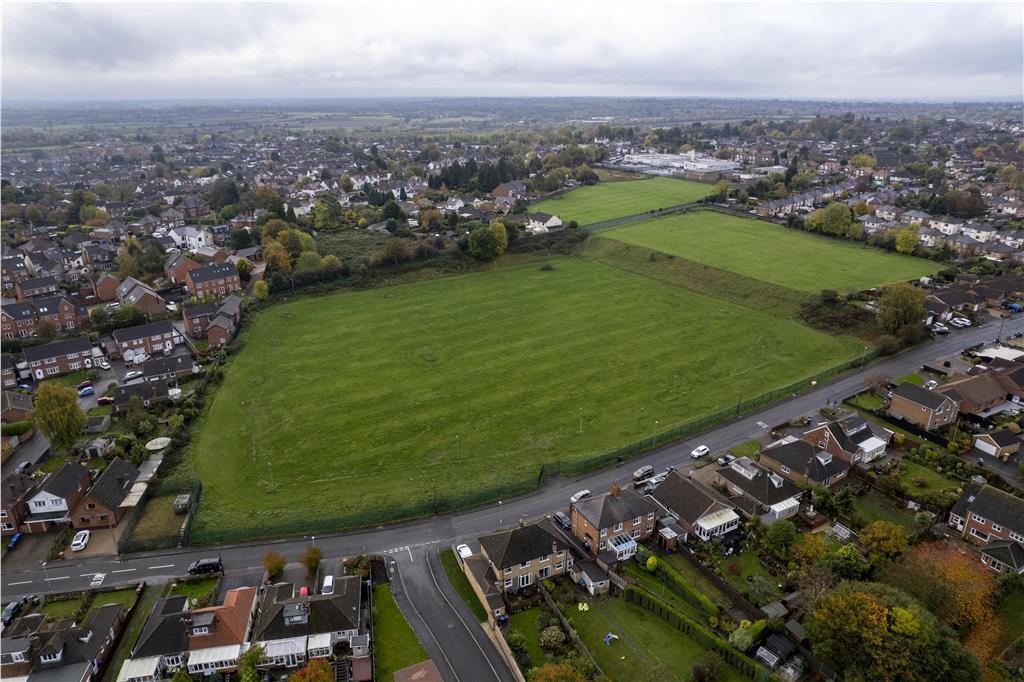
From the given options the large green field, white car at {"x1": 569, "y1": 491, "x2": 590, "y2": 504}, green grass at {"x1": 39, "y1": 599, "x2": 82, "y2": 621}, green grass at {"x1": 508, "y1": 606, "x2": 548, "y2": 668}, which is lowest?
green grass at {"x1": 39, "y1": 599, "x2": 82, "y2": 621}

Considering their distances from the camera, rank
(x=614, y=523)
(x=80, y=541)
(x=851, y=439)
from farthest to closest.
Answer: (x=851, y=439)
(x=80, y=541)
(x=614, y=523)

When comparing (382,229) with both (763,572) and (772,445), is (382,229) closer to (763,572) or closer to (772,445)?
(772,445)

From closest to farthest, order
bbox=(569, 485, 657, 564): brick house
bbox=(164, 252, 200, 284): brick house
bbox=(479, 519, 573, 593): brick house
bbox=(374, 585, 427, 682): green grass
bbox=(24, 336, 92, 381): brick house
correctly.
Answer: bbox=(374, 585, 427, 682): green grass, bbox=(479, 519, 573, 593): brick house, bbox=(569, 485, 657, 564): brick house, bbox=(24, 336, 92, 381): brick house, bbox=(164, 252, 200, 284): brick house

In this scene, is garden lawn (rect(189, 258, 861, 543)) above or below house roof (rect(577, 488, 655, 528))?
below

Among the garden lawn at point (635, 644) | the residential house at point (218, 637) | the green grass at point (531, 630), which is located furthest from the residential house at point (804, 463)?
the residential house at point (218, 637)

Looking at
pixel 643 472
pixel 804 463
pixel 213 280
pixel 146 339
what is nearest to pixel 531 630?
pixel 643 472

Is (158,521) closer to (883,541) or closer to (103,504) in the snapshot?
(103,504)

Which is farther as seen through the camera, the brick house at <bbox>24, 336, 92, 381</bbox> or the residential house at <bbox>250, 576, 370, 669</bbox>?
the brick house at <bbox>24, 336, 92, 381</bbox>

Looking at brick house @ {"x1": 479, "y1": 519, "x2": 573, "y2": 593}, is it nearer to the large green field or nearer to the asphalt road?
the asphalt road

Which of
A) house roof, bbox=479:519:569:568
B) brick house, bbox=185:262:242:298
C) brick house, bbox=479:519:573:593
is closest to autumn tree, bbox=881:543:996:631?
brick house, bbox=479:519:573:593
